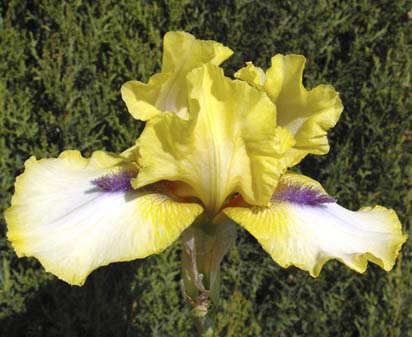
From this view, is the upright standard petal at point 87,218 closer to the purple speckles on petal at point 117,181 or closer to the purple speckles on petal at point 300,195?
the purple speckles on petal at point 117,181

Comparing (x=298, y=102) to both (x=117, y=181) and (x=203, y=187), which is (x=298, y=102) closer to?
(x=203, y=187)

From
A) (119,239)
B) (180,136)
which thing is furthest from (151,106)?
(119,239)

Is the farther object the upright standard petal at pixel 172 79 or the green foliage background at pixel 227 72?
the green foliage background at pixel 227 72

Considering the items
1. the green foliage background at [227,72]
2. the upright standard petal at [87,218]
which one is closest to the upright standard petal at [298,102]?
the upright standard petal at [87,218]

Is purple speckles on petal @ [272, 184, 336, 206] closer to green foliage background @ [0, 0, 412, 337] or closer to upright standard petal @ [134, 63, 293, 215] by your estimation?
upright standard petal @ [134, 63, 293, 215]

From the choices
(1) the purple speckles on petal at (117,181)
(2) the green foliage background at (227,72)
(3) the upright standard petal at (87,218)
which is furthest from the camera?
(2) the green foliage background at (227,72)

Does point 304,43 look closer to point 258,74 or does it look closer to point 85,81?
point 85,81

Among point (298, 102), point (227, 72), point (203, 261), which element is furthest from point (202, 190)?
point (227, 72)
